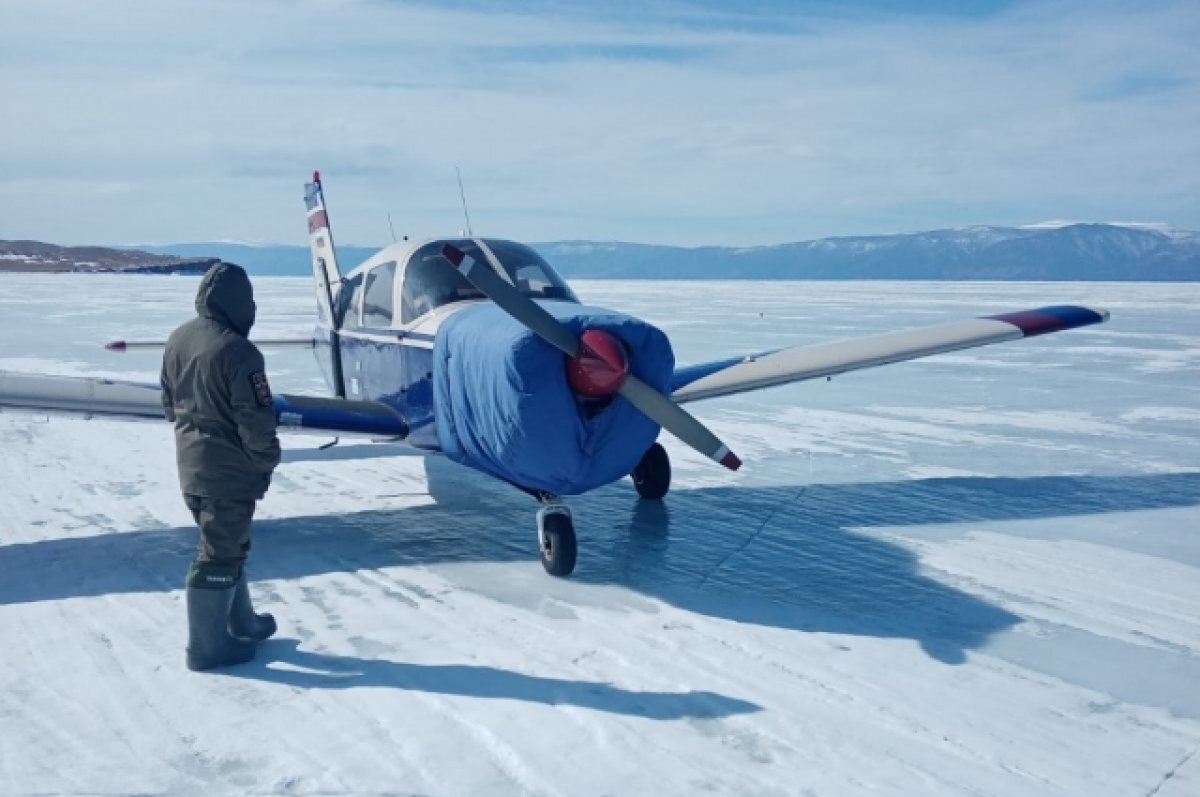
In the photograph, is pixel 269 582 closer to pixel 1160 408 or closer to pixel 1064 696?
pixel 1064 696

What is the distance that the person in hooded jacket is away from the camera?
426cm

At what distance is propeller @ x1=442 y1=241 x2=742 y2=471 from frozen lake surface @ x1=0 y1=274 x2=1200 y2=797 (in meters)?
0.99

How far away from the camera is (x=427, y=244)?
768 centimetres

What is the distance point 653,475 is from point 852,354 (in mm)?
2079

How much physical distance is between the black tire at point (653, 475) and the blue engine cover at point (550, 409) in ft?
7.40

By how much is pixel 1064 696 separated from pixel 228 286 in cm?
408

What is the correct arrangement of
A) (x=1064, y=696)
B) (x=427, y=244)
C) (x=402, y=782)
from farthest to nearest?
1. (x=427, y=244)
2. (x=1064, y=696)
3. (x=402, y=782)

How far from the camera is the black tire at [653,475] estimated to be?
313 inches

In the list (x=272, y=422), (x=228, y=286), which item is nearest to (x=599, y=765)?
(x=272, y=422)

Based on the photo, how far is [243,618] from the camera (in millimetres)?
4672

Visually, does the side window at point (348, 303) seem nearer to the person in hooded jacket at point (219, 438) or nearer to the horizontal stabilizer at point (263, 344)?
the horizontal stabilizer at point (263, 344)

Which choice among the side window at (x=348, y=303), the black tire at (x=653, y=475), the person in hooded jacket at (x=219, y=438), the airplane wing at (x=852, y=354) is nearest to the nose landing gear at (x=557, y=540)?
the person in hooded jacket at (x=219, y=438)

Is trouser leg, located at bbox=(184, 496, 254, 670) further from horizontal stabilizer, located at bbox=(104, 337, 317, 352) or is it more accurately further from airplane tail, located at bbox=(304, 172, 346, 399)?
horizontal stabilizer, located at bbox=(104, 337, 317, 352)

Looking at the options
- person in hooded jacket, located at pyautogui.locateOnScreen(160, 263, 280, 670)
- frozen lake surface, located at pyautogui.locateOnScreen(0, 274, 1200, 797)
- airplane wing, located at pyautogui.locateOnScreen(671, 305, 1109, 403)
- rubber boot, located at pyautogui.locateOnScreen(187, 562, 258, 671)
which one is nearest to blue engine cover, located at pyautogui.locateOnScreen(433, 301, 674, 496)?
frozen lake surface, located at pyautogui.locateOnScreen(0, 274, 1200, 797)
